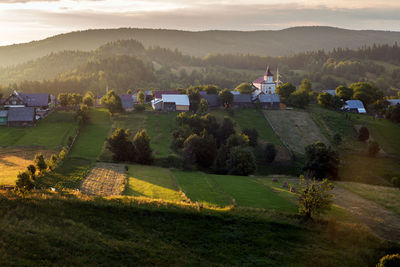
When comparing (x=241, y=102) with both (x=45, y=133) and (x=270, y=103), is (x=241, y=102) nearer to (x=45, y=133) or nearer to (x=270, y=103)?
(x=270, y=103)

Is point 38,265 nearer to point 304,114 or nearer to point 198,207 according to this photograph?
point 198,207

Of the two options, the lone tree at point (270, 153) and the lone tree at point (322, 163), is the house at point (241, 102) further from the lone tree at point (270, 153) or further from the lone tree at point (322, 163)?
the lone tree at point (322, 163)

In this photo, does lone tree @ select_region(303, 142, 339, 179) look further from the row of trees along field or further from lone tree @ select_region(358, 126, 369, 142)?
the row of trees along field

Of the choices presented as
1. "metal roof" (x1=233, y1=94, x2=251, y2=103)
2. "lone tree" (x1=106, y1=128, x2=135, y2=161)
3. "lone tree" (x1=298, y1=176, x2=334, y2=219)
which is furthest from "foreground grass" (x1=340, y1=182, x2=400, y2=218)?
"metal roof" (x1=233, y1=94, x2=251, y2=103)

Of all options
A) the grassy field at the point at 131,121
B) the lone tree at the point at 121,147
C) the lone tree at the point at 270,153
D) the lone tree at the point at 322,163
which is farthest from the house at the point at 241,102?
the lone tree at the point at 121,147

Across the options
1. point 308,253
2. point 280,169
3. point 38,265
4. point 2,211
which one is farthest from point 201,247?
point 280,169
